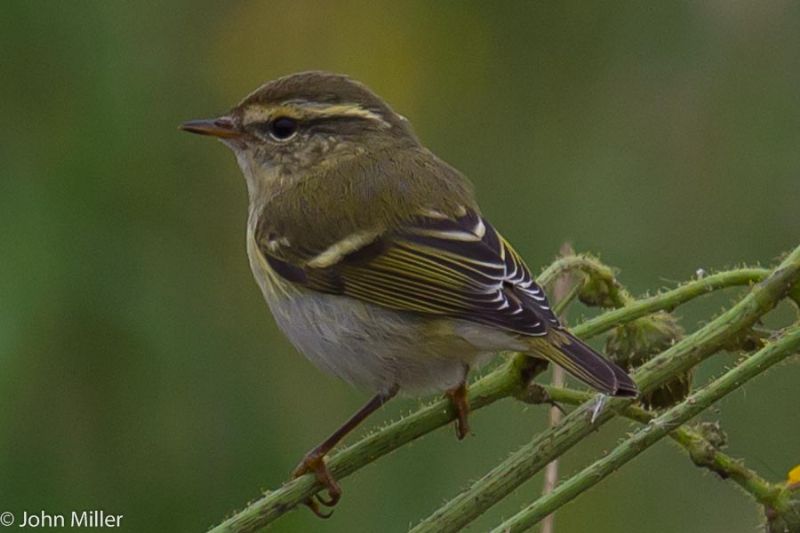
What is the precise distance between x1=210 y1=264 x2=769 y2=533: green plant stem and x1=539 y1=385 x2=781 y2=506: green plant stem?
173 mm

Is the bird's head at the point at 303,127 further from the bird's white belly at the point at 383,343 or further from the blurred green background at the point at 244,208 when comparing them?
the bird's white belly at the point at 383,343

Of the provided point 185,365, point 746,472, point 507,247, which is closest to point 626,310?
point 746,472

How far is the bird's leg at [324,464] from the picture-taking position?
3.28 metres

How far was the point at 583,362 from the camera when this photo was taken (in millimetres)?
3211

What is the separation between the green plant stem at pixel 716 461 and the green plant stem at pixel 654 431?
22 centimetres

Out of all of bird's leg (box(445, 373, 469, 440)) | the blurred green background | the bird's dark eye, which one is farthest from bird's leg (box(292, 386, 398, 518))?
the bird's dark eye

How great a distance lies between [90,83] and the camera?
4715 millimetres

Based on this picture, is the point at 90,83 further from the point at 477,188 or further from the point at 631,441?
the point at 631,441

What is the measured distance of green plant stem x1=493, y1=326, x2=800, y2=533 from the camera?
2627mm

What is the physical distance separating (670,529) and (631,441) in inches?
109

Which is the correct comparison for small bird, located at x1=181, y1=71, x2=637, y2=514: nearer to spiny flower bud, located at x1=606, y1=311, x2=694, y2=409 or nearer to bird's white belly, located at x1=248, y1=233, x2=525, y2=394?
bird's white belly, located at x1=248, y1=233, x2=525, y2=394

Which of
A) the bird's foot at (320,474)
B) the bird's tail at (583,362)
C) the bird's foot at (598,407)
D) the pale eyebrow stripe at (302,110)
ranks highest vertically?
the pale eyebrow stripe at (302,110)

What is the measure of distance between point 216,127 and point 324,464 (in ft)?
4.68

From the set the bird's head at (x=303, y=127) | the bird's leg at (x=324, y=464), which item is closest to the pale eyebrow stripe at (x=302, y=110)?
the bird's head at (x=303, y=127)
